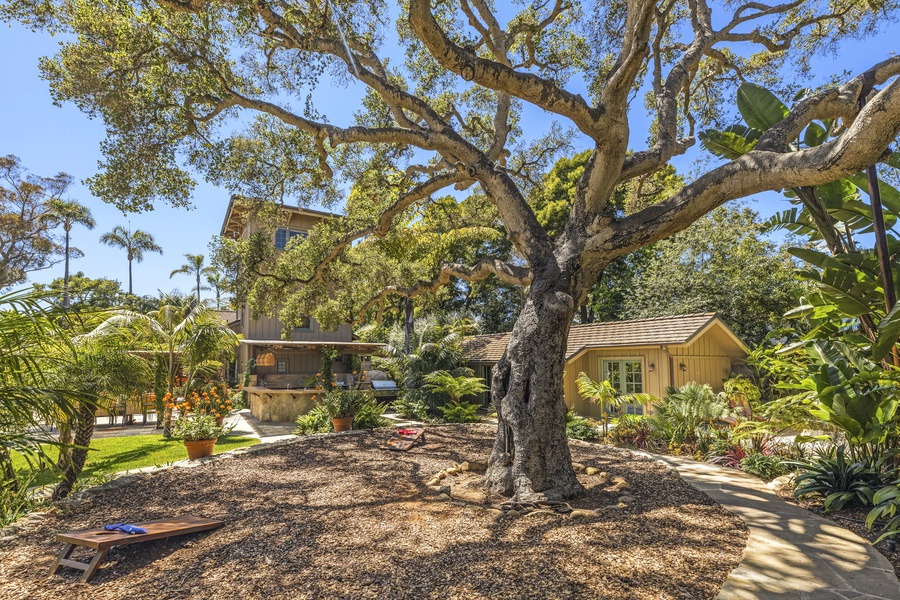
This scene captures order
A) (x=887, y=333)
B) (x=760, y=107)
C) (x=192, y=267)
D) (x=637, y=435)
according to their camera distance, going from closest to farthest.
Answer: (x=887, y=333), (x=760, y=107), (x=637, y=435), (x=192, y=267)

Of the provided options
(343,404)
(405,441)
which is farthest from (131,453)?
(405,441)

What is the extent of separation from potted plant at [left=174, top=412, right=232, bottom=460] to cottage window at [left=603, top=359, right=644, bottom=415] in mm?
10819

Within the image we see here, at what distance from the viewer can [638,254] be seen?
2391 centimetres

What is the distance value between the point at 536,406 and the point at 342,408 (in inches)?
275

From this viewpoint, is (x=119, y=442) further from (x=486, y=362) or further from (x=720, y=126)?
(x=720, y=126)

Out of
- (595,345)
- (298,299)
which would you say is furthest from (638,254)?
(298,299)

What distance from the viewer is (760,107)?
20.7 ft

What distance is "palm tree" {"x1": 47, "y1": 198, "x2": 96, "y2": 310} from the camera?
2727cm

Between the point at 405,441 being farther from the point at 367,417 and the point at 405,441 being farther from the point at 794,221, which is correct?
the point at 794,221

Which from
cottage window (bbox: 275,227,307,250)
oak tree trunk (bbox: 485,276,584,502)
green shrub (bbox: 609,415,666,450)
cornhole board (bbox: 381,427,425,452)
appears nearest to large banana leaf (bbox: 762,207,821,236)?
oak tree trunk (bbox: 485,276,584,502)

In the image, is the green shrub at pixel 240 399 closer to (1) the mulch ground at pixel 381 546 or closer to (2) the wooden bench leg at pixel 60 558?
(1) the mulch ground at pixel 381 546

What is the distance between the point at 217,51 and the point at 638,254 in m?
21.7

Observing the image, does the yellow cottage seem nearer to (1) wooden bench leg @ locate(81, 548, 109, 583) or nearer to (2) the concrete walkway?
(2) the concrete walkway

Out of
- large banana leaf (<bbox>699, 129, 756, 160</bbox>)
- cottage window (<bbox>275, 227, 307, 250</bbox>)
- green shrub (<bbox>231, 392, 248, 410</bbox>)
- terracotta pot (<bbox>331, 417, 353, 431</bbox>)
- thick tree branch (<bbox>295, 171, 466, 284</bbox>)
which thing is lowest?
green shrub (<bbox>231, 392, 248, 410</bbox>)
